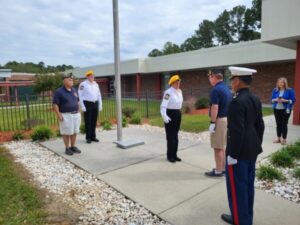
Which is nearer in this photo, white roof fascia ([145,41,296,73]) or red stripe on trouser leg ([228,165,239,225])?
red stripe on trouser leg ([228,165,239,225])

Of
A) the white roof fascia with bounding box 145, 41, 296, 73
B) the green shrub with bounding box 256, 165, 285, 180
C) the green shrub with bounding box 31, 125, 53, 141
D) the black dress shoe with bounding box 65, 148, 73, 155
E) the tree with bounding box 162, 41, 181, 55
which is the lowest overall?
the green shrub with bounding box 256, 165, 285, 180

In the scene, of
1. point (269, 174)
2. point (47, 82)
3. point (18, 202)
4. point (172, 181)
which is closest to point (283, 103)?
point (269, 174)

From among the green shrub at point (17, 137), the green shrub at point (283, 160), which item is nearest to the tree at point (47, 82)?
the green shrub at point (17, 137)

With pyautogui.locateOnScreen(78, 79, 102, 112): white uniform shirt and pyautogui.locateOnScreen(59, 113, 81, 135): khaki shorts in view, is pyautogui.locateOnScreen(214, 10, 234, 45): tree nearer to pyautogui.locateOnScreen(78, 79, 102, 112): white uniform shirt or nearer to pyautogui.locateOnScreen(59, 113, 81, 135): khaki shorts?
pyautogui.locateOnScreen(78, 79, 102, 112): white uniform shirt

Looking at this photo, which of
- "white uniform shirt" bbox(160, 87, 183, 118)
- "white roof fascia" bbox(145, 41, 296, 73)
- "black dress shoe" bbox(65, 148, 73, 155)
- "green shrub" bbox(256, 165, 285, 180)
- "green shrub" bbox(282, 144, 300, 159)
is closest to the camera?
"green shrub" bbox(256, 165, 285, 180)

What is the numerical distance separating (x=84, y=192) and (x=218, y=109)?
242 centimetres

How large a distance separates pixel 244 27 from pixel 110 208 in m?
53.3

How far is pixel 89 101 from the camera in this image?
6719 millimetres

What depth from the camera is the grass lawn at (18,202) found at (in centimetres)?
320

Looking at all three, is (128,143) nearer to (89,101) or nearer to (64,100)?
(89,101)

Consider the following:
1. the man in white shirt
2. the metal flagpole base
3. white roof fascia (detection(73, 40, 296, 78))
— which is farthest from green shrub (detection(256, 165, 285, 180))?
white roof fascia (detection(73, 40, 296, 78))

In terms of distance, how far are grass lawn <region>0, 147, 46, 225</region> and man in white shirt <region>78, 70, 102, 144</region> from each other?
232cm

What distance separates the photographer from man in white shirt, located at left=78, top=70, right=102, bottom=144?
21.8 ft

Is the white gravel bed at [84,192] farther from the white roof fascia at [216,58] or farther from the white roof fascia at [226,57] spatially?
the white roof fascia at [226,57]
